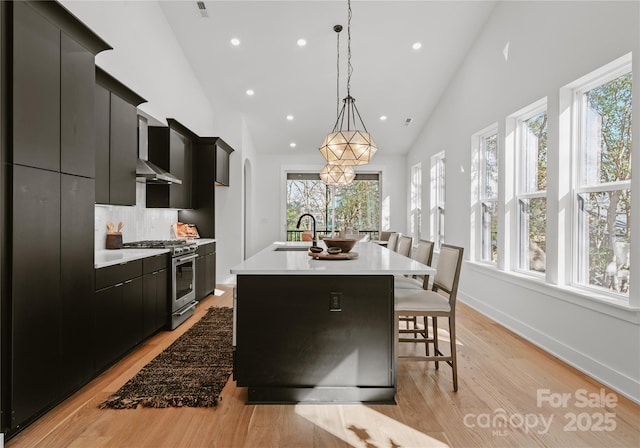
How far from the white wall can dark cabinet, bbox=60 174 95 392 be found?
3.55 m

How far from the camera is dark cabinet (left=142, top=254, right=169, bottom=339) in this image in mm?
3463

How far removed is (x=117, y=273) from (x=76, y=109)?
1.23m

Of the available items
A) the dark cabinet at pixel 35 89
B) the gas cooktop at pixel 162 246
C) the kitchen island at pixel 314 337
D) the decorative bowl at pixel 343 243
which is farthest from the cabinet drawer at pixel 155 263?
the decorative bowl at pixel 343 243

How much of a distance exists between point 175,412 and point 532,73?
417 centimetres

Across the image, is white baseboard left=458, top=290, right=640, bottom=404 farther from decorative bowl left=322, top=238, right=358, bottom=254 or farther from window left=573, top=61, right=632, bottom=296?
decorative bowl left=322, top=238, right=358, bottom=254

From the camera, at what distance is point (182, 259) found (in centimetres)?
427

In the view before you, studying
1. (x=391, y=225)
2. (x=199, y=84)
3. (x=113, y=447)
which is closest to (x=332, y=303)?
(x=113, y=447)

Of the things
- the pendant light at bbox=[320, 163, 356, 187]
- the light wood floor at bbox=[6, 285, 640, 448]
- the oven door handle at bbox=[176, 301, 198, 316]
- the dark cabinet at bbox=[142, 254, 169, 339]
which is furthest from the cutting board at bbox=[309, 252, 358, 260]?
the pendant light at bbox=[320, 163, 356, 187]

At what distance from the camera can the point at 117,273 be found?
116 inches

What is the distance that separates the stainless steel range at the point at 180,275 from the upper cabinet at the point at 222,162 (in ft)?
5.68

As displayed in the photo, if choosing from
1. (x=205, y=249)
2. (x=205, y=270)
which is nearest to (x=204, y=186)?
(x=205, y=249)

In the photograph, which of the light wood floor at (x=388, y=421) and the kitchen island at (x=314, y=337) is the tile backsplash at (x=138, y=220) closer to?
the light wood floor at (x=388, y=421)

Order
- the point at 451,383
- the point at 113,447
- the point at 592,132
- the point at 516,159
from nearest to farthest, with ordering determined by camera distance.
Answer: the point at 113,447, the point at 451,383, the point at 592,132, the point at 516,159

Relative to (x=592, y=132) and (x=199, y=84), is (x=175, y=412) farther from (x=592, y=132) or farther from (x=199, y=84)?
(x=199, y=84)
